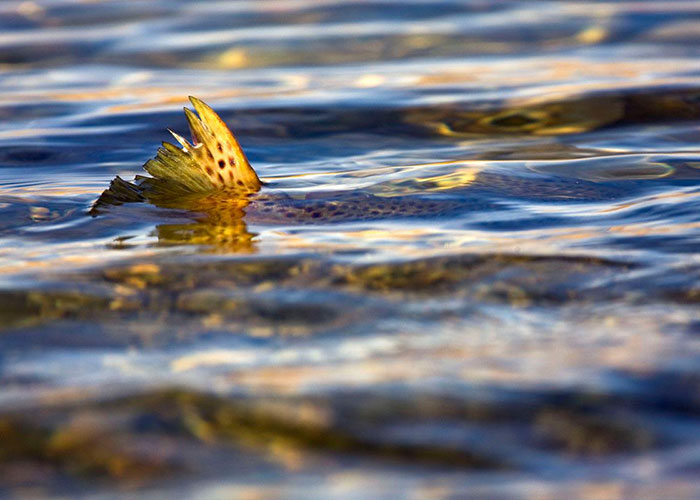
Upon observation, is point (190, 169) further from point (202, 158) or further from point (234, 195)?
point (234, 195)

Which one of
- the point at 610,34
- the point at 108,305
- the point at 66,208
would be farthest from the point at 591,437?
the point at 610,34

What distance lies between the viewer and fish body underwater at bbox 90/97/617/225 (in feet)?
11.2

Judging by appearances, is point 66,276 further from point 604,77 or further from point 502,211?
point 604,77

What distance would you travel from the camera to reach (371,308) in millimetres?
2268

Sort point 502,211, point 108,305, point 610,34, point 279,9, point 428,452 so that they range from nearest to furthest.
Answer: point 428,452
point 108,305
point 502,211
point 610,34
point 279,9

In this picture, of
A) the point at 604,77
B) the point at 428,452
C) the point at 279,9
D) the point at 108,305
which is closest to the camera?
the point at 428,452

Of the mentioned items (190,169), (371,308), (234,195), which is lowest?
(371,308)

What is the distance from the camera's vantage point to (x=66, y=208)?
3.60m

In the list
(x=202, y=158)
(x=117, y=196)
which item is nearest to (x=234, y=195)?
(x=202, y=158)

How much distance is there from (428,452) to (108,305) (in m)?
1.03

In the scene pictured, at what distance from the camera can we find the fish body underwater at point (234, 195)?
3.41m

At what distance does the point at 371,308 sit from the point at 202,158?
59.9 inches

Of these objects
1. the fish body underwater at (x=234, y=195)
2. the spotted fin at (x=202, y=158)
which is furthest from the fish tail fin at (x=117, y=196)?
the spotted fin at (x=202, y=158)

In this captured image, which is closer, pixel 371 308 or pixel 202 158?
pixel 371 308
